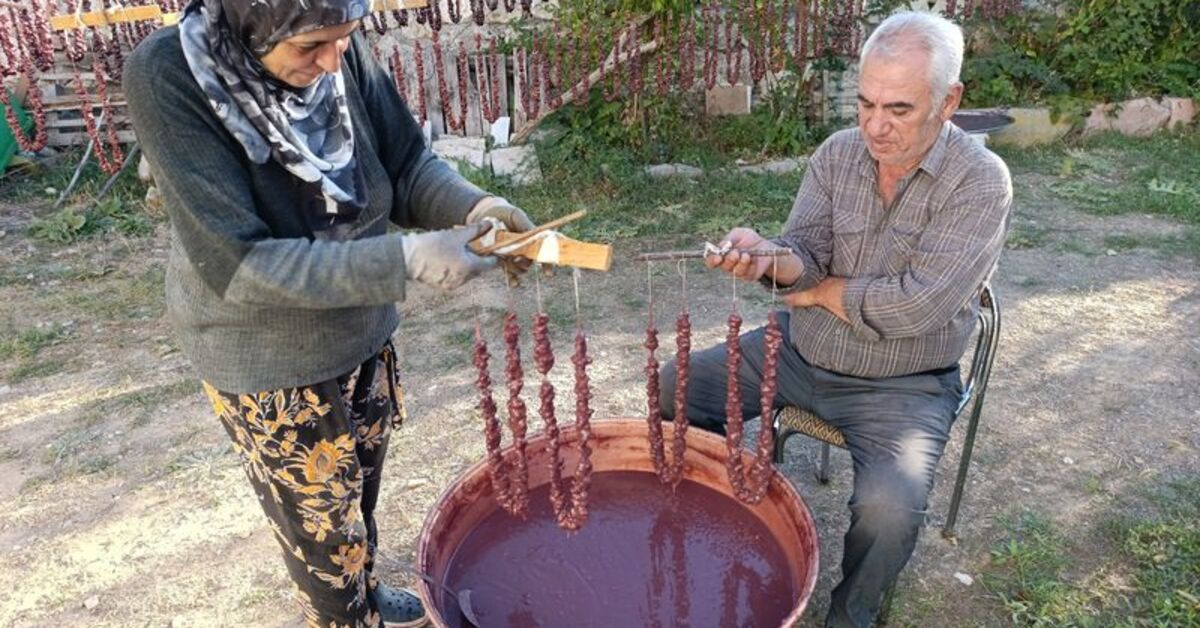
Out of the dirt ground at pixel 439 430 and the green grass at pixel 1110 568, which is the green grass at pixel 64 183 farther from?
the green grass at pixel 1110 568

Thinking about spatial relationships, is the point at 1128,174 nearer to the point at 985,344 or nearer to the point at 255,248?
the point at 985,344

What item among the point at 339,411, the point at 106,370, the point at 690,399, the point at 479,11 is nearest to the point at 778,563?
the point at 690,399

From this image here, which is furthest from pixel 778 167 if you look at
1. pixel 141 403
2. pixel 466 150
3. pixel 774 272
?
pixel 141 403

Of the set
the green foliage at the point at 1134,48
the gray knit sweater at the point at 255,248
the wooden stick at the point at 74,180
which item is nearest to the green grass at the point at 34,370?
the wooden stick at the point at 74,180

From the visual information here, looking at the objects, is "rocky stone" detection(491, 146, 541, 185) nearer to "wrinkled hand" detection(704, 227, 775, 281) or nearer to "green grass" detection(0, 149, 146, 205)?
"green grass" detection(0, 149, 146, 205)

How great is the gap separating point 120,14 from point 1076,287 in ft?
22.2

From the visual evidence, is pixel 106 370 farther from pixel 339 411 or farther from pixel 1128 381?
pixel 1128 381

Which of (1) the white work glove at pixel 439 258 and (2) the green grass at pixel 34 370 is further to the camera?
(2) the green grass at pixel 34 370

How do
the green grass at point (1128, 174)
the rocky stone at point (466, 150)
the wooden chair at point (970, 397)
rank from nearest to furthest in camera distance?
the wooden chair at point (970, 397)
the green grass at point (1128, 174)
the rocky stone at point (466, 150)

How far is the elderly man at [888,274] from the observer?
97.7 inches

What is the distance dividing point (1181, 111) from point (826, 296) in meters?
7.36

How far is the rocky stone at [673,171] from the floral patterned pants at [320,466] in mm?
5045

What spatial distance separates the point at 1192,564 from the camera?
305cm

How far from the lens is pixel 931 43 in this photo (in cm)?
247
